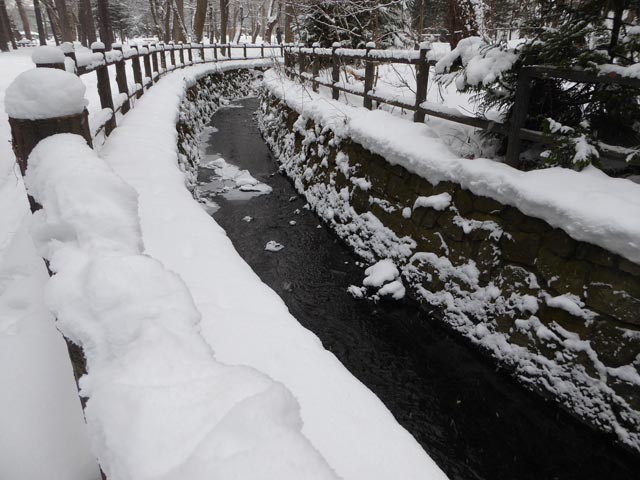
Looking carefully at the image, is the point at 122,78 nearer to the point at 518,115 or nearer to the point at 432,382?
the point at 518,115

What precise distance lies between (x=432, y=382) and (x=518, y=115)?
8.44 feet

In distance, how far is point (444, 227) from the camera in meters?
4.70

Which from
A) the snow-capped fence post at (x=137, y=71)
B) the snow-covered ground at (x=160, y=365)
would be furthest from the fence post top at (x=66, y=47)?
the snow-capped fence post at (x=137, y=71)

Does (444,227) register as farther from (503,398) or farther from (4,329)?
(4,329)

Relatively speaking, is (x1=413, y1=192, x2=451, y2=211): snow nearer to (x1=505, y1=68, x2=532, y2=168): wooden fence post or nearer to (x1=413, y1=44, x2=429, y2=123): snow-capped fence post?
(x1=505, y1=68, x2=532, y2=168): wooden fence post

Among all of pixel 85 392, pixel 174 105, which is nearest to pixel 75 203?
pixel 85 392

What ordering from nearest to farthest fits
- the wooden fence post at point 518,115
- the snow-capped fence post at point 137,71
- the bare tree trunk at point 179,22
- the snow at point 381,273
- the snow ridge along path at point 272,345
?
the snow ridge along path at point 272,345
the wooden fence post at point 518,115
the snow at point 381,273
the snow-capped fence post at point 137,71
the bare tree trunk at point 179,22

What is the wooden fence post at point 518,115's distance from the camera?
13.3ft

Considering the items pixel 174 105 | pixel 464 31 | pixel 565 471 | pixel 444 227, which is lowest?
pixel 565 471

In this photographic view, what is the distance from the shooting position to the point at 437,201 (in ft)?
15.5

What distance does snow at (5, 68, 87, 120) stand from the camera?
2107 mm

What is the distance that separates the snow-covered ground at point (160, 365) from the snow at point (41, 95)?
18cm

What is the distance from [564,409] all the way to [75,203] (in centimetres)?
366

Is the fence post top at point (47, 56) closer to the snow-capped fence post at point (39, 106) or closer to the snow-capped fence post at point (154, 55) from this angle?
the snow-capped fence post at point (39, 106)
